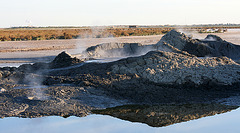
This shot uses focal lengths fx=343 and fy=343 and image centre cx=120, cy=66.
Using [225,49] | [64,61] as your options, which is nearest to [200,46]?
[225,49]

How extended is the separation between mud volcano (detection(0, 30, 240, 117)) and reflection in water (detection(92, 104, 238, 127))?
0.35 meters

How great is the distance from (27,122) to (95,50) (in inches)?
507

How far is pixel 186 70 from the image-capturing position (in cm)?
1139

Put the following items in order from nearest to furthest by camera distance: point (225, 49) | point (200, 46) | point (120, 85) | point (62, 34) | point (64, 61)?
point (120, 85) → point (64, 61) → point (200, 46) → point (225, 49) → point (62, 34)

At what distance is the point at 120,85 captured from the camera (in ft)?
34.5

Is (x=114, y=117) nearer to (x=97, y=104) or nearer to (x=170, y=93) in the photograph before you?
(x=97, y=104)

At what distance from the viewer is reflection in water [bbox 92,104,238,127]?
8.31 metres

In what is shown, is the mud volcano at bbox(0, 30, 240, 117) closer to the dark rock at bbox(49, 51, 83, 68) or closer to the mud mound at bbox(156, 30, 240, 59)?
the dark rock at bbox(49, 51, 83, 68)

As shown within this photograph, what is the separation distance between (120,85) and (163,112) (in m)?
2.03

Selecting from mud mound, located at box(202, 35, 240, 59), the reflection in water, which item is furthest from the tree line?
the reflection in water

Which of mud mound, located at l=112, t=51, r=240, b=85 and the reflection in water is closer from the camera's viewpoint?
the reflection in water

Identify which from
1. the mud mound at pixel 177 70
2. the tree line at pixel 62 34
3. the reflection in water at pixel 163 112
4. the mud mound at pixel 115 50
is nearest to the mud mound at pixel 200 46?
the mud mound at pixel 115 50

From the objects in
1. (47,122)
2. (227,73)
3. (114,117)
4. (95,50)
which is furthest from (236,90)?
(95,50)

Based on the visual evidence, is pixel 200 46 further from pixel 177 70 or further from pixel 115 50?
pixel 177 70
